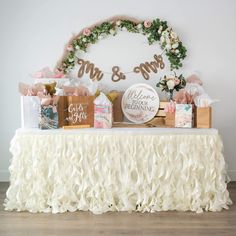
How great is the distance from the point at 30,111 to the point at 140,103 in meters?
0.90

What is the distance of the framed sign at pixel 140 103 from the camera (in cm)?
277

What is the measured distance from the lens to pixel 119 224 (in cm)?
224

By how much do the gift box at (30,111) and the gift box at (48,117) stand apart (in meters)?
0.09

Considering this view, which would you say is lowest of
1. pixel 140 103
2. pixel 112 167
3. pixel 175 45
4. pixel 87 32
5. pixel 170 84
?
pixel 112 167

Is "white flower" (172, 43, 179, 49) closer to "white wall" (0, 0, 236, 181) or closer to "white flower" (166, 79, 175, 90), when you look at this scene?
"white wall" (0, 0, 236, 181)

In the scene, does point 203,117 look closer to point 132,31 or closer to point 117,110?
point 117,110

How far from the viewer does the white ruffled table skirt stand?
7.88ft

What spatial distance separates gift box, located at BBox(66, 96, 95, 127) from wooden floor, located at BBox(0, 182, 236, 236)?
69 cm

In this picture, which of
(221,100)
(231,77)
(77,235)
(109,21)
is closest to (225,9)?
(231,77)

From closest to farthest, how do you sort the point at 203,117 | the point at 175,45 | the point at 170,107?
the point at 203,117 → the point at 170,107 → the point at 175,45

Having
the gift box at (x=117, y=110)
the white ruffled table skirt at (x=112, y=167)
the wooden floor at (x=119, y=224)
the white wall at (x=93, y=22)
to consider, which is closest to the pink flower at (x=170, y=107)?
the white ruffled table skirt at (x=112, y=167)

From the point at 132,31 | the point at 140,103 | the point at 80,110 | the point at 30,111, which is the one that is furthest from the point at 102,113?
the point at 132,31

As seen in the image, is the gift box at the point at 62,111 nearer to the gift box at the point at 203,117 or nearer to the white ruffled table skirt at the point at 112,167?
the white ruffled table skirt at the point at 112,167

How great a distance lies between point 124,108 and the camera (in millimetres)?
2824
